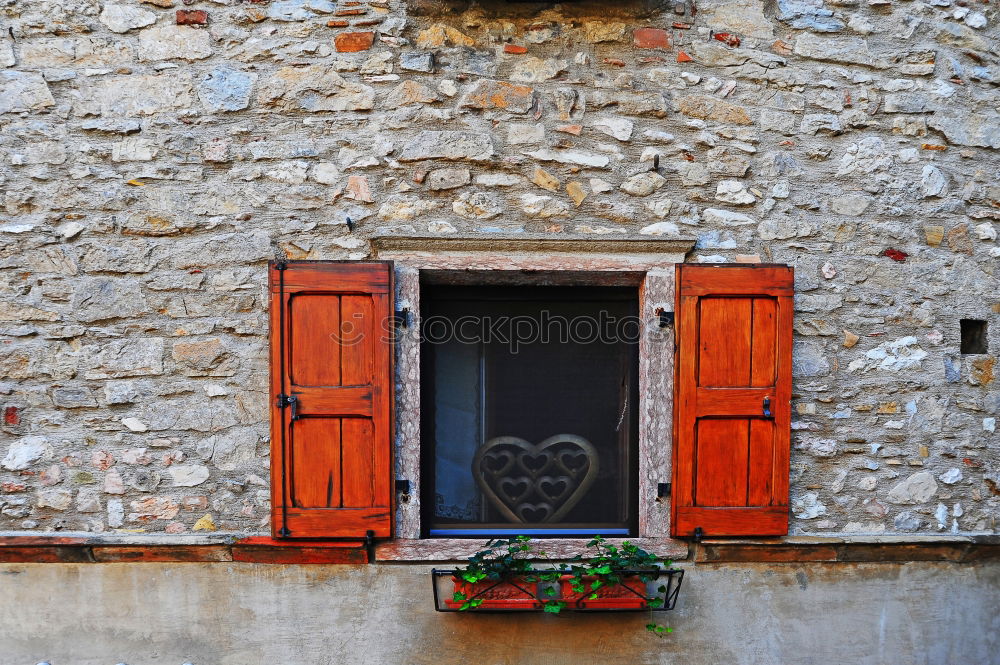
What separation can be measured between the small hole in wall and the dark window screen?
64.6 inches

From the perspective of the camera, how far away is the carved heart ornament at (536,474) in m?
3.31

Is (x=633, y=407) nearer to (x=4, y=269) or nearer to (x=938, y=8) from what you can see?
(x=938, y=8)

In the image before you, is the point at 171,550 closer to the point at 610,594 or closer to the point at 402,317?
the point at 402,317

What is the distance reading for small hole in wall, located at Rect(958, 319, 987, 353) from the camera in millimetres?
3291

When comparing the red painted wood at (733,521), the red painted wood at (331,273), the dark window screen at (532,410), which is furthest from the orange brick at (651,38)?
the red painted wood at (733,521)

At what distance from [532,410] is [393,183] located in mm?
1288

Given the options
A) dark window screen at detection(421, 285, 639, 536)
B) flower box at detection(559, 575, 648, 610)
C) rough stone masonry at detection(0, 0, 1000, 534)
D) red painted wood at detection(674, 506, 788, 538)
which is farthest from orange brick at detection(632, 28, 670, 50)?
flower box at detection(559, 575, 648, 610)

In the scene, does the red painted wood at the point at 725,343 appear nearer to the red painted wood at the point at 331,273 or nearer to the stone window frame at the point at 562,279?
the stone window frame at the point at 562,279

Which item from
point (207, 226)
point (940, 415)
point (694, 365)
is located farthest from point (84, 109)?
Result: point (940, 415)

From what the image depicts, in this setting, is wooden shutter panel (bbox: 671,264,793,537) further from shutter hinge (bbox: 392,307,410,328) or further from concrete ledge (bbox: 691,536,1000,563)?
shutter hinge (bbox: 392,307,410,328)

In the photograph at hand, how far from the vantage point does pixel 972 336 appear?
332 centimetres

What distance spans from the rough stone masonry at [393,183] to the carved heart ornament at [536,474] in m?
1.02

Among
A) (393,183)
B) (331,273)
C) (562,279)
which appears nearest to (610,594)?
(562,279)

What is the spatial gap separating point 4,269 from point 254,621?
1.99m
